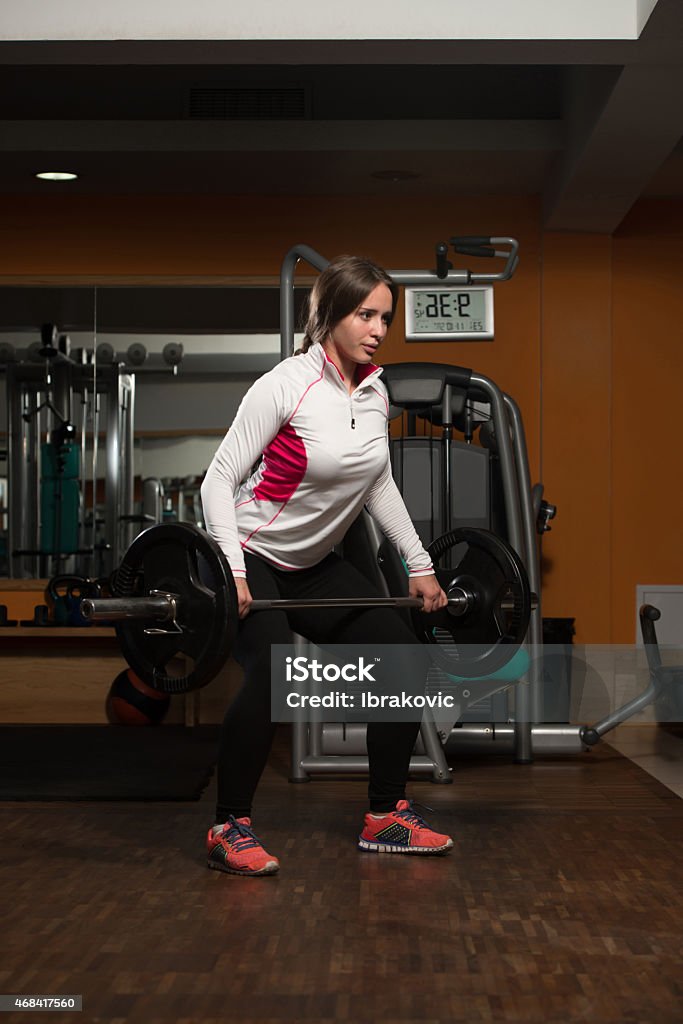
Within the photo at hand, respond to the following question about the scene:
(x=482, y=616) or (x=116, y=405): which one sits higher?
(x=116, y=405)

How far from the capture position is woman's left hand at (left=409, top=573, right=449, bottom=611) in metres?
2.65

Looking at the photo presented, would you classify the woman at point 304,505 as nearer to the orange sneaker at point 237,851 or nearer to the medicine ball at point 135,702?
the orange sneaker at point 237,851

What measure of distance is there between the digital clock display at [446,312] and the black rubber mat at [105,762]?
1.79m

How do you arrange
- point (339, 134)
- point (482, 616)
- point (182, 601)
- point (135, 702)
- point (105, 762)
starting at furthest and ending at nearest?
point (135, 702), point (339, 134), point (105, 762), point (482, 616), point (182, 601)

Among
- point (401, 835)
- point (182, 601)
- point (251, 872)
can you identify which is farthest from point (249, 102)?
point (251, 872)

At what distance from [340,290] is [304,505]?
0.45 m

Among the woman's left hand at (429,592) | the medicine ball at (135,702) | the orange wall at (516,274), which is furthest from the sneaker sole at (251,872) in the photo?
the orange wall at (516,274)

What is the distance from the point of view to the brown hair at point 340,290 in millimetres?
2441

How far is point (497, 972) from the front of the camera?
1832mm

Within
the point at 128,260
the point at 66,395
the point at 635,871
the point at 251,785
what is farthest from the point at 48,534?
the point at 635,871

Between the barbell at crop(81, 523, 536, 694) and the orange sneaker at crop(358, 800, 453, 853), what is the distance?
40 cm

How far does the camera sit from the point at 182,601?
2.39m

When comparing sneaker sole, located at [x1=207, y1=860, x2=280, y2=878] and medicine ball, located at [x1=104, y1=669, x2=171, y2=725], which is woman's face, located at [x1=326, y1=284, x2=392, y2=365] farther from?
medicine ball, located at [x1=104, y1=669, x2=171, y2=725]
